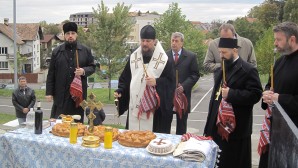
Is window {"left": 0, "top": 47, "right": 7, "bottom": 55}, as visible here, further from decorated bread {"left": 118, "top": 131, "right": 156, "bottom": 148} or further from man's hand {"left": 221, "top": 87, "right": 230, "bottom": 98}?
decorated bread {"left": 118, "top": 131, "right": 156, "bottom": 148}

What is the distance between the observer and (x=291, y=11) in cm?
5659

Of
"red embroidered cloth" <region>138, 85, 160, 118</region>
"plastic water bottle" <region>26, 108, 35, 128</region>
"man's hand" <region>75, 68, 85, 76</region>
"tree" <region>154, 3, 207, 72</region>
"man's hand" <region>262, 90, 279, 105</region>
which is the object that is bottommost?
"plastic water bottle" <region>26, 108, 35, 128</region>

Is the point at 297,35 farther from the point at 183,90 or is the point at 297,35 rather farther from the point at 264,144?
the point at 183,90

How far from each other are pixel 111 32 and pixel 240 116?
72.5 ft

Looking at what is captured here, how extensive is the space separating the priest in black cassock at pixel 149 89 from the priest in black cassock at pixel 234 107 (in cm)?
82

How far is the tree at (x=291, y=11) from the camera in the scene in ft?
176

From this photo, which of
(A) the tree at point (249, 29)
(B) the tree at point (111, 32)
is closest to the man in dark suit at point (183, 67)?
(B) the tree at point (111, 32)

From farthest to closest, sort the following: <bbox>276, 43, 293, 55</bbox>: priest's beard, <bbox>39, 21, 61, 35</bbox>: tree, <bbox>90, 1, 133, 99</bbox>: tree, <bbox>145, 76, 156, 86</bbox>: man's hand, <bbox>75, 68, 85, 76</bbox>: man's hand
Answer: <bbox>39, 21, 61, 35</bbox>: tree
<bbox>90, 1, 133, 99</bbox>: tree
<bbox>75, 68, 85, 76</bbox>: man's hand
<bbox>145, 76, 156, 86</bbox>: man's hand
<bbox>276, 43, 293, 55</bbox>: priest's beard

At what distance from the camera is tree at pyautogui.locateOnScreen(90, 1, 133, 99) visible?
25828 mm

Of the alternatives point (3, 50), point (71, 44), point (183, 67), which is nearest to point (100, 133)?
point (71, 44)

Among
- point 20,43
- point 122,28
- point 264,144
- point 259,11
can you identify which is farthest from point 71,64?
point 259,11

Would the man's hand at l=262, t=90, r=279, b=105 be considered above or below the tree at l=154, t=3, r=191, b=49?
below

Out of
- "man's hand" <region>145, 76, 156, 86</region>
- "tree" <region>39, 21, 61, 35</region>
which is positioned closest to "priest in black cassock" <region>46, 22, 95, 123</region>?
"man's hand" <region>145, 76, 156, 86</region>

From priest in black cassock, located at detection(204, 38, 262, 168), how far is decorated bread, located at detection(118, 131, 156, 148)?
1.06 meters
